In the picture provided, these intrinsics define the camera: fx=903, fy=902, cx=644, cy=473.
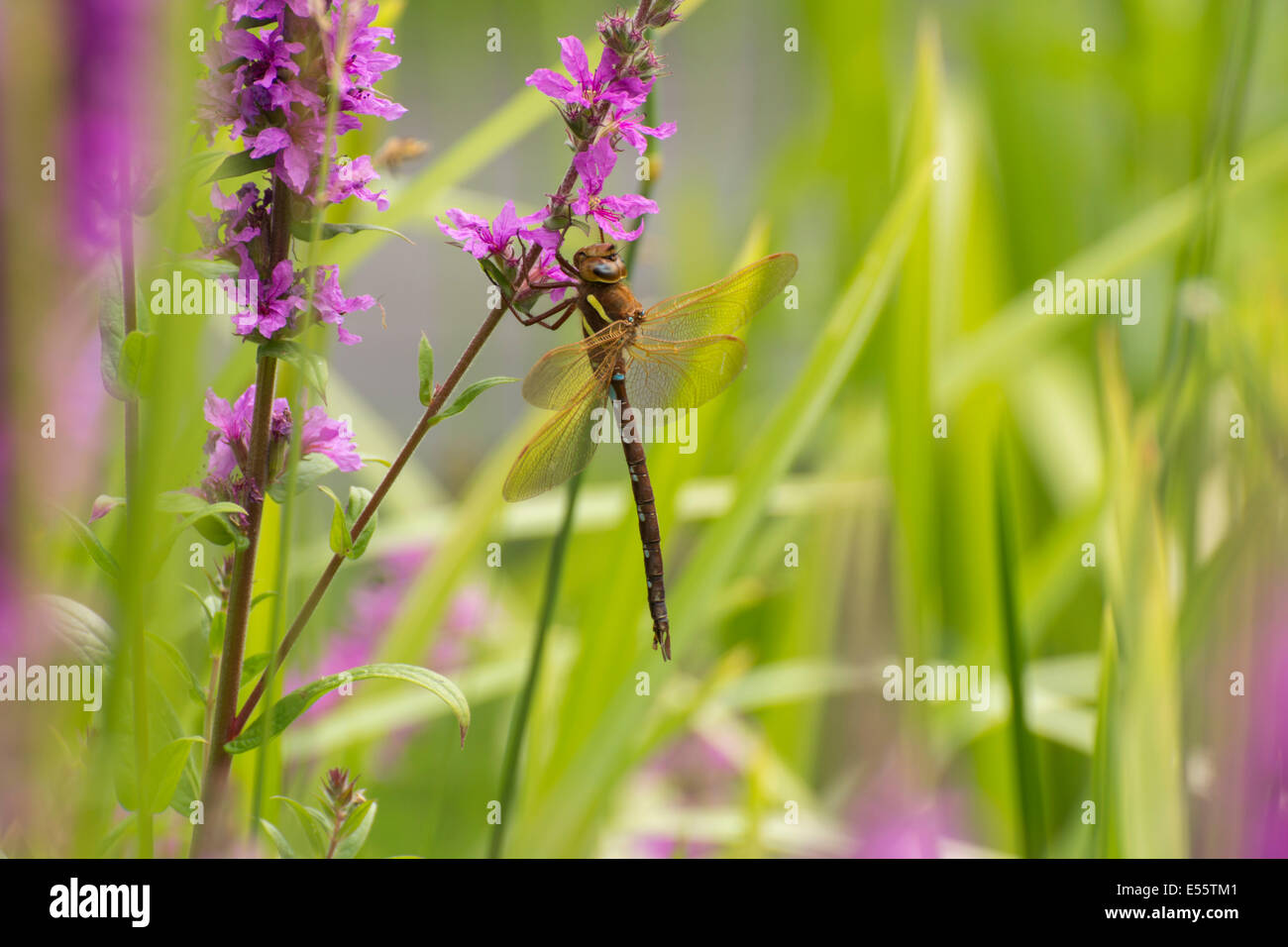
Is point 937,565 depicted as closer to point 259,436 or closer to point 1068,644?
point 1068,644

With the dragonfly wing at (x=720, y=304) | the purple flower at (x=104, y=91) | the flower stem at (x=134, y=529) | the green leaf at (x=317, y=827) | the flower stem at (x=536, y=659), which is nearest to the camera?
the purple flower at (x=104, y=91)

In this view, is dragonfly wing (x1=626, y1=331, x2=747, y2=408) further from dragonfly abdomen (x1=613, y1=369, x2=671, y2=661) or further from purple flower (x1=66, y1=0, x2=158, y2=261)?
purple flower (x1=66, y1=0, x2=158, y2=261)

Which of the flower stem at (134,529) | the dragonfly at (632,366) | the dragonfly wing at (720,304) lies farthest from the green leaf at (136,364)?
the dragonfly wing at (720,304)

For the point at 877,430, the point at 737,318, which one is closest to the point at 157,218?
the point at 737,318

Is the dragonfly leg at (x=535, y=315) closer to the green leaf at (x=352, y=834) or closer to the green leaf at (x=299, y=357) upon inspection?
the green leaf at (x=299, y=357)

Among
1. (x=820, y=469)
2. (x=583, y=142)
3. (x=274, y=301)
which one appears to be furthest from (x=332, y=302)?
(x=820, y=469)

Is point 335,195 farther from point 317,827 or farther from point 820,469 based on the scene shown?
point 820,469

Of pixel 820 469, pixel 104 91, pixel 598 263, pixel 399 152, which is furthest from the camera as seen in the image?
pixel 820 469
